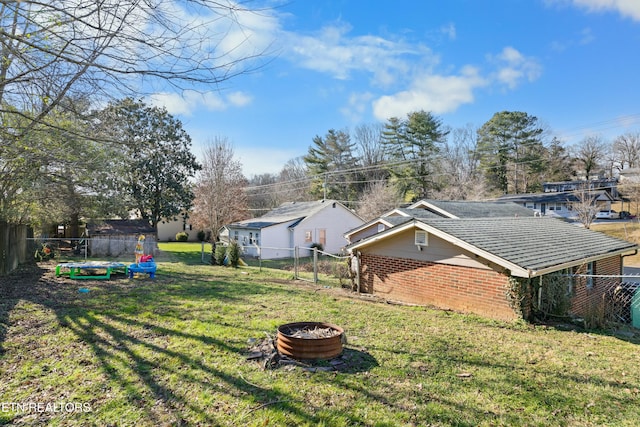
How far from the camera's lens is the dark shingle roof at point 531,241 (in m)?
8.50

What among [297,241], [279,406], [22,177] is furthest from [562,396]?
[297,241]

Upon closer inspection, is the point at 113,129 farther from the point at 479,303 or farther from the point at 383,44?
the point at 479,303

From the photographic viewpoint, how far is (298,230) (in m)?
26.1

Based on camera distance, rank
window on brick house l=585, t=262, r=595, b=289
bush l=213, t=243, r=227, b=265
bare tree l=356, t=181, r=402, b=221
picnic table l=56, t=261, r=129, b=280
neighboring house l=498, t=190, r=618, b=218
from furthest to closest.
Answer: neighboring house l=498, t=190, r=618, b=218 → bare tree l=356, t=181, r=402, b=221 → bush l=213, t=243, r=227, b=265 → picnic table l=56, t=261, r=129, b=280 → window on brick house l=585, t=262, r=595, b=289

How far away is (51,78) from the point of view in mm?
4488

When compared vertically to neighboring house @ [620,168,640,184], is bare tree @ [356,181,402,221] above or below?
below

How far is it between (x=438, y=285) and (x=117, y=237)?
21.5m

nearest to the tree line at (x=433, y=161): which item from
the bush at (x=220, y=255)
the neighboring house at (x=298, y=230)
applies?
the neighboring house at (x=298, y=230)

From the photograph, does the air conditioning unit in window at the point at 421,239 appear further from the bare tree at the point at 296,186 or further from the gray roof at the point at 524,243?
the bare tree at the point at 296,186

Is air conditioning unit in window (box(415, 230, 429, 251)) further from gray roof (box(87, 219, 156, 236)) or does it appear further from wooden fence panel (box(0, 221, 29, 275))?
gray roof (box(87, 219, 156, 236))

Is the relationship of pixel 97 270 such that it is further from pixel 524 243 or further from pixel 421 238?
pixel 524 243

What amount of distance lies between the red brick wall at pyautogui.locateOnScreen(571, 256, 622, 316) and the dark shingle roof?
537 mm

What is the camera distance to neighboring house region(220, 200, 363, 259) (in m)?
25.4

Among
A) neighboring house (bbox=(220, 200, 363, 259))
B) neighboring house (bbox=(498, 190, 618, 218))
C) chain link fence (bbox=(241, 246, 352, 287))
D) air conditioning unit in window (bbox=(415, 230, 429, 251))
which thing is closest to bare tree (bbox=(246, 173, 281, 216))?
neighboring house (bbox=(220, 200, 363, 259))
